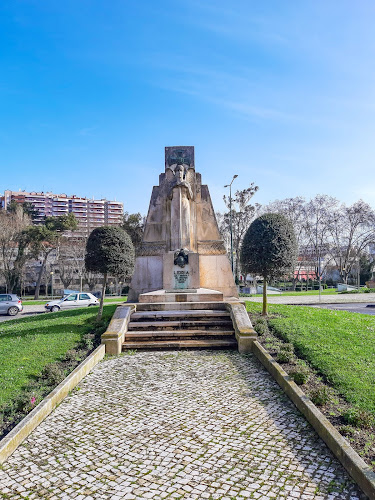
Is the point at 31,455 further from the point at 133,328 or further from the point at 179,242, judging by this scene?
the point at 179,242

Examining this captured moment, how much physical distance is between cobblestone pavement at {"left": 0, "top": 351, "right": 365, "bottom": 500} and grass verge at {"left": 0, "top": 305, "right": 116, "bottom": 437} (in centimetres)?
53

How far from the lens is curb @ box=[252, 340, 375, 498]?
3928 millimetres

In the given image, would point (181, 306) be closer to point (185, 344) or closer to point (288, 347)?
point (185, 344)

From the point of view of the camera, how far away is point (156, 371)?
8.23 meters

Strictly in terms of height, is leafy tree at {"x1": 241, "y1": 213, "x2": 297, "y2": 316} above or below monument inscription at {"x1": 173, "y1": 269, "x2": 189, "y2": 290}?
above

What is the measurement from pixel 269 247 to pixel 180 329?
413cm

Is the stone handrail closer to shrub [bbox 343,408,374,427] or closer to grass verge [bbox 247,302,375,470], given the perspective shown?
grass verge [bbox 247,302,375,470]

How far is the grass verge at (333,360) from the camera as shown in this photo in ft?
17.1

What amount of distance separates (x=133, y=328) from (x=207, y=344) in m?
2.31

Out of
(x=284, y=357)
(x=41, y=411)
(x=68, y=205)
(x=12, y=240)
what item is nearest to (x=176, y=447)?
(x=41, y=411)

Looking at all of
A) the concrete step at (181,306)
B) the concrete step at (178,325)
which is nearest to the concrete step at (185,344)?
the concrete step at (178,325)

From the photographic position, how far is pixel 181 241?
1538 cm

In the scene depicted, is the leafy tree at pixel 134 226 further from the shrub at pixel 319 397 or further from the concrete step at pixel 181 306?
the shrub at pixel 319 397

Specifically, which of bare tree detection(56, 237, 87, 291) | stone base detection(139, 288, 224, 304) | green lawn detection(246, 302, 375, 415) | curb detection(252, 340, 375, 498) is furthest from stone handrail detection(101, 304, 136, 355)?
bare tree detection(56, 237, 87, 291)
